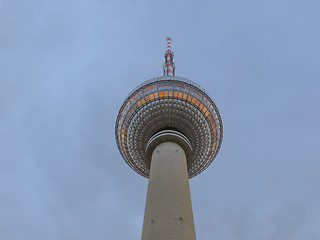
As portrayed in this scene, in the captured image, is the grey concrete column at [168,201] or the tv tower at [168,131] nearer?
the grey concrete column at [168,201]

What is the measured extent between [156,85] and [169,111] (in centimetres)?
354

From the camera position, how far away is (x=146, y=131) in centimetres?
3509

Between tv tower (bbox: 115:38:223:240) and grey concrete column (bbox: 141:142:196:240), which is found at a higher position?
tv tower (bbox: 115:38:223:240)

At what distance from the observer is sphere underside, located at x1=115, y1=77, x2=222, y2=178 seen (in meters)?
34.3

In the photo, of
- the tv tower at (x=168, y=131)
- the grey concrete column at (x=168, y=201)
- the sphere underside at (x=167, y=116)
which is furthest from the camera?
A: the sphere underside at (x=167, y=116)

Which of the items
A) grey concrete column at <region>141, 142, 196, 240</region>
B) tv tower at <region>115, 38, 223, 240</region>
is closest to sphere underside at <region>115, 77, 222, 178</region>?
tv tower at <region>115, 38, 223, 240</region>

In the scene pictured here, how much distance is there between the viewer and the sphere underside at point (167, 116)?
34.3 m

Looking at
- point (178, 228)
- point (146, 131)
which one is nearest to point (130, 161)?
point (146, 131)

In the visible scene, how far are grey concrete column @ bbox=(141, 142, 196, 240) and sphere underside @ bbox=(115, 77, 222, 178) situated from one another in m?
5.07

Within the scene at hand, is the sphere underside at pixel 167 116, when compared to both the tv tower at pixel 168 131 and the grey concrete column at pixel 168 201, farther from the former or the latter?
the grey concrete column at pixel 168 201

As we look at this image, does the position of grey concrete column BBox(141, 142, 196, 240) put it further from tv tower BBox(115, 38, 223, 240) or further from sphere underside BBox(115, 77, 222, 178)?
sphere underside BBox(115, 77, 222, 178)

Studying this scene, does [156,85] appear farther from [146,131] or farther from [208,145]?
[208,145]

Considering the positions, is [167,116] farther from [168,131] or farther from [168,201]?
[168,201]

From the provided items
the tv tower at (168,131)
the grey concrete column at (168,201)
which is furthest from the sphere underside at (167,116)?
the grey concrete column at (168,201)
